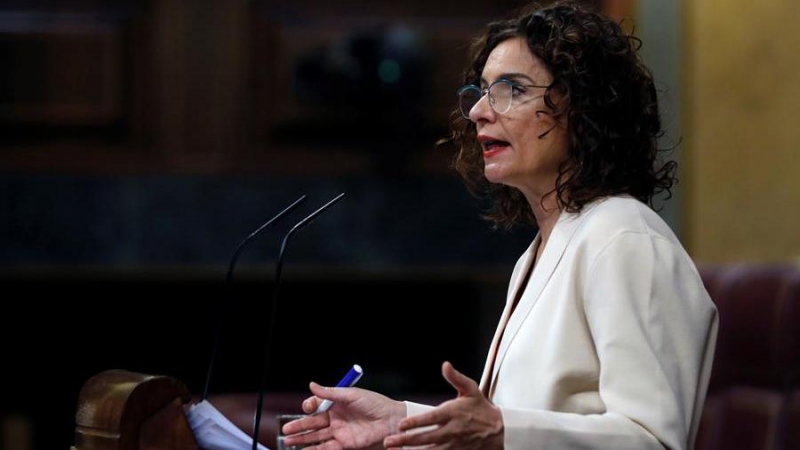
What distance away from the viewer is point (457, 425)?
146cm

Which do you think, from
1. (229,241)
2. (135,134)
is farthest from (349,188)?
(135,134)

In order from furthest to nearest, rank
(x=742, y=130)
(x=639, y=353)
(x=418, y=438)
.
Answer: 1. (x=742, y=130)
2. (x=639, y=353)
3. (x=418, y=438)

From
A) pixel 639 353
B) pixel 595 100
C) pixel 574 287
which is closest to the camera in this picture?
pixel 639 353

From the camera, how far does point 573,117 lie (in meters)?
1.79

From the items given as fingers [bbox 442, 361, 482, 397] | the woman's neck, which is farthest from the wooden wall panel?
fingers [bbox 442, 361, 482, 397]

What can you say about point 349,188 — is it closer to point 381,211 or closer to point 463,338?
point 381,211

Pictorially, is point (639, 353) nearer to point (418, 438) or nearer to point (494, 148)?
point (418, 438)

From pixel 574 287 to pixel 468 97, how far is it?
387 mm

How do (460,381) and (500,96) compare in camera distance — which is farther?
(500,96)

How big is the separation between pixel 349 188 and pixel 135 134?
565 mm

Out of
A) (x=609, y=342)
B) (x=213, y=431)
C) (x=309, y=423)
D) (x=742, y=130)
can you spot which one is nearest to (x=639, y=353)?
(x=609, y=342)

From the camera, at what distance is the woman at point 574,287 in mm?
1541

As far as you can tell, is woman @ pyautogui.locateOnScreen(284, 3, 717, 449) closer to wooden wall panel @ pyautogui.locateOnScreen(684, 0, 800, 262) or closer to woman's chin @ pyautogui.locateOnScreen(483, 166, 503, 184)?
woman's chin @ pyautogui.locateOnScreen(483, 166, 503, 184)

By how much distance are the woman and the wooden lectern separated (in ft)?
0.49
